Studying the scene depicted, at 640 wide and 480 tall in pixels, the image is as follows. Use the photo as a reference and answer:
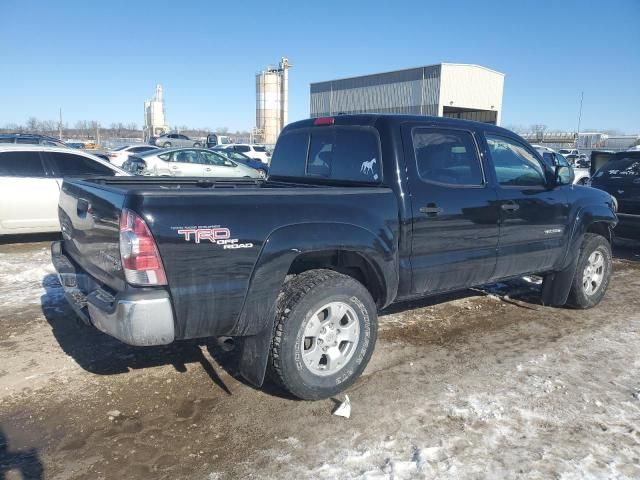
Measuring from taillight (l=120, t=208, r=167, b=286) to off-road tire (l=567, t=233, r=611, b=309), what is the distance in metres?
4.39

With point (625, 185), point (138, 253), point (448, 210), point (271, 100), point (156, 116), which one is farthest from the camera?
point (156, 116)

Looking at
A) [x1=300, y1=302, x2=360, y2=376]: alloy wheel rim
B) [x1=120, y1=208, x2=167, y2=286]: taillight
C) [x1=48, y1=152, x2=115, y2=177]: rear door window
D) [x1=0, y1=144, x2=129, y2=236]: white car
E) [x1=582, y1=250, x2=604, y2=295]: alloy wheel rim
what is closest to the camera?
[x1=120, y1=208, x2=167, y2=286]: taillight

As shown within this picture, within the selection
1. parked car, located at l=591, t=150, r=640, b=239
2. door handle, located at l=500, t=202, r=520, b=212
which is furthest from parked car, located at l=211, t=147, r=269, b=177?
door handle, located at l=500, t=202, r=520, b=212

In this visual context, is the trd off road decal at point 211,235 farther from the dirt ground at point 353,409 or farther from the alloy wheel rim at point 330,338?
the dirt ground at point 353,409

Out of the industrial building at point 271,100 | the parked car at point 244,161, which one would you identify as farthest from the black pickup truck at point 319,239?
the industrial building at point 271,100

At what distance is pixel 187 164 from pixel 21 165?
8007mm

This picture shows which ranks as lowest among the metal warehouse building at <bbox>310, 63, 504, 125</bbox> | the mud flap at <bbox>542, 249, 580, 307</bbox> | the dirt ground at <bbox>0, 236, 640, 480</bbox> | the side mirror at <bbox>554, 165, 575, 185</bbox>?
the dirt ground at <bbox>0, 236, 640, 480</bbox>

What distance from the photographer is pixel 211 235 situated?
2750 mm

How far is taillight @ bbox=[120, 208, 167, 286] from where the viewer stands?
2.62 meters

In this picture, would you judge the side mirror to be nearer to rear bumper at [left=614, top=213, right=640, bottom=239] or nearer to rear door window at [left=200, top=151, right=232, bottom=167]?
rear bumper at [left=614, top=213, right=640, bottom=239]

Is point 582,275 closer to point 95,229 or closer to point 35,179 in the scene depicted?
point 95,229

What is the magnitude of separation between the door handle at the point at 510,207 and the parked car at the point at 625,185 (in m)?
4.83

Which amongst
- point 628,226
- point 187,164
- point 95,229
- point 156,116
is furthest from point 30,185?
point 156,116

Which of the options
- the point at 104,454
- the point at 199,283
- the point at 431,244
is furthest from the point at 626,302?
the point at 104,454
